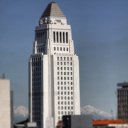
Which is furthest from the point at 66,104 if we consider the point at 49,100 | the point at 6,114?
the point at 6,114

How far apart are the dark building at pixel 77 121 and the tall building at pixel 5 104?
27468 mm

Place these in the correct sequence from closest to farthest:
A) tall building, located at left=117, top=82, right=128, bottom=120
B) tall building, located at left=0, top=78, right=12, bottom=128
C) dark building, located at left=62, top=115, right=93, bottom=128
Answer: tall building, located at left=0, top=78, right=12, bottom=128 → dark building, located at left=62, top=115, right=93, bottom=128 → tall building, located at left=117, top=82, right=128, bottom=120

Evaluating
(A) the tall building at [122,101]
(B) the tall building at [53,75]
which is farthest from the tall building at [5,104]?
(A) the tall building at [122,101]

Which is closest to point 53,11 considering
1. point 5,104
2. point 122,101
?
point 122,101

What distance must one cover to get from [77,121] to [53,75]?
21.5 metres

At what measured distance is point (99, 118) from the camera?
543 feet

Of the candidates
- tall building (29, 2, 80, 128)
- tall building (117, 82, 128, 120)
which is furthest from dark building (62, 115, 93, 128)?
tall building (117, 82, 128, 120)

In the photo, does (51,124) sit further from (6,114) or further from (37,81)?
(6,114)

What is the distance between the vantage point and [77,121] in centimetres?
13462

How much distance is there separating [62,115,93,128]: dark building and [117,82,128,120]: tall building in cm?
4184

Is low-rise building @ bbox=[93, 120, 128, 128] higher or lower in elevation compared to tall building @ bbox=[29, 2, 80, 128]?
lower

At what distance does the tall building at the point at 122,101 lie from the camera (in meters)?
180

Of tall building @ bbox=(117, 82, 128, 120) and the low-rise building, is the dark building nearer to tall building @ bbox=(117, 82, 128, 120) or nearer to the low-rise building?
the low-rise building

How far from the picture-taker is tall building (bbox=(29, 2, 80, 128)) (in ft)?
509
